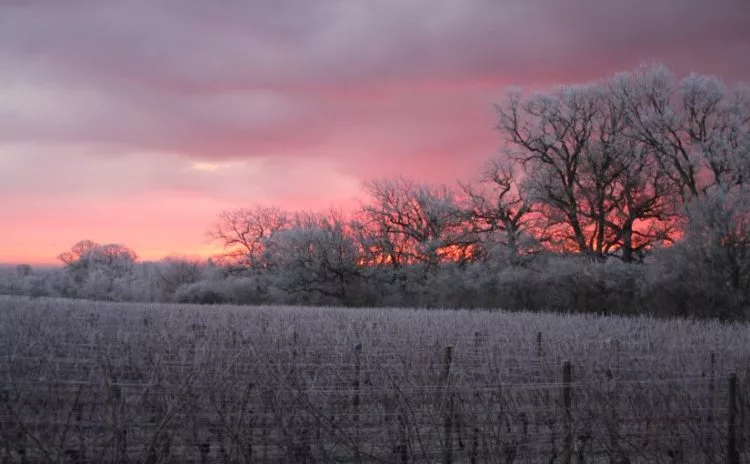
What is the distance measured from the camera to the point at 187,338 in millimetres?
12562

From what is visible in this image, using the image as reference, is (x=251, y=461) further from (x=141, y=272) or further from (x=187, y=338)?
(x=141, y=272)

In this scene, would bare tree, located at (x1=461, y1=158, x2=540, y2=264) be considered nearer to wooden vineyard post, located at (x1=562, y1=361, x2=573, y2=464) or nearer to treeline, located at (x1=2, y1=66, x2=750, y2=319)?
treeline, located at (x1=2, y1=66, x2=750, y2=319)

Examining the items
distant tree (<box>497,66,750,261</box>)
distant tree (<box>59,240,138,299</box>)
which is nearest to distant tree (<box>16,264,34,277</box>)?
distant tree (<box>59,240,138,299</box>)

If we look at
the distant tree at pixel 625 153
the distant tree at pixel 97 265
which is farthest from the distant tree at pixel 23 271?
the distant tree at pixel 625 153

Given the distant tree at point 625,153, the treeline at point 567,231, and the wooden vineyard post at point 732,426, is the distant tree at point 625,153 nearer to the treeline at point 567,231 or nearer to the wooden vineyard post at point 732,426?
the treeline at point 567,231

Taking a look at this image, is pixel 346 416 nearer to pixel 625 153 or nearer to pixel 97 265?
pixel 625 153

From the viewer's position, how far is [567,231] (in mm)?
34781

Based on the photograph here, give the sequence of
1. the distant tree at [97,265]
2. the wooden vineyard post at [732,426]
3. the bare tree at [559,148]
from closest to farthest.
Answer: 1. the wooden vineyard post at [732,426]
2. the bare tree at [559,148]
3. the distant tree at [97,265]

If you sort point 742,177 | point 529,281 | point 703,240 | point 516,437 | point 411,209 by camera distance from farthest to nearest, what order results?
point 411,209 → point 529,281 → point 742,177 → point 703,240 → point 516,437

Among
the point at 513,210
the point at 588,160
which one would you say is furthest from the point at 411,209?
the point at 588,160

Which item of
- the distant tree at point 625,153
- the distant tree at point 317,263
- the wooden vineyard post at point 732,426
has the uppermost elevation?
the distant tree at point 625,153

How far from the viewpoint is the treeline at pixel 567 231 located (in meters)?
26.6

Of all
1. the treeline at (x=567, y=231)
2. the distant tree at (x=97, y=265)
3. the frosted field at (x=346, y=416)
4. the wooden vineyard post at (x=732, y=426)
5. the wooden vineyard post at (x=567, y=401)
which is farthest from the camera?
the distant tree at (x=97, y=265)

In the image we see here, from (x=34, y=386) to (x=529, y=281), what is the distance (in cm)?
2783
